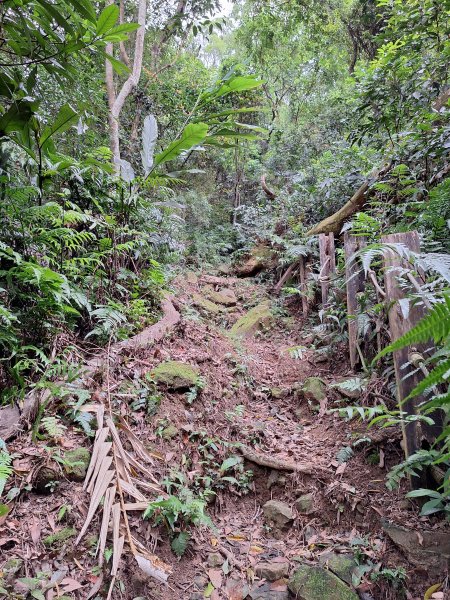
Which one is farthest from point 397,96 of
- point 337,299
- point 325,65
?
point 325,65

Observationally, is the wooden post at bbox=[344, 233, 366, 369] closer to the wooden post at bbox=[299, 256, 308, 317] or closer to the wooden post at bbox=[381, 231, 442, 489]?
the wooden post at bbox=[381, 231, 442, 489]

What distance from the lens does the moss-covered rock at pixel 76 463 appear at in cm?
178

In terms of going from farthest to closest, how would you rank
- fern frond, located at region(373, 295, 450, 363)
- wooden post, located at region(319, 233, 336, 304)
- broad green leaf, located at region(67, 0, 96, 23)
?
wooden post, located at region(319, 233, 336, 304) → broad green leaf, located at region(67, 0, 96, 23) → fern frond, located at region(373, 295, 450, 363)

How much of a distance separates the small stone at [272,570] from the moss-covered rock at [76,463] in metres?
1.09

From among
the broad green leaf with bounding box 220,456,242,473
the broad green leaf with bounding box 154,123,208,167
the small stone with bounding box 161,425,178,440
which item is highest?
the broad green leaf with bounding box 154,123,208,167

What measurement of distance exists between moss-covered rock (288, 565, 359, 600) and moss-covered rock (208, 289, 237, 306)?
450cm

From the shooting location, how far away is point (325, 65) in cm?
991

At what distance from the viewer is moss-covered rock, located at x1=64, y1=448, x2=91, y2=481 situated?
70.1 inches

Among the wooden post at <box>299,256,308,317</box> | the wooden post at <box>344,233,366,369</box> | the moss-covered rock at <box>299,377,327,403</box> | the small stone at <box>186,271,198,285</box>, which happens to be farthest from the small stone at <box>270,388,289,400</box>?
→ the small stone at <box>186,271,198,285</box>

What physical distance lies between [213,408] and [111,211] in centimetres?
192

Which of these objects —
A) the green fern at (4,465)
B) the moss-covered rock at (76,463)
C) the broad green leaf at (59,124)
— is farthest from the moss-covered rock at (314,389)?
the broad green leaf at (59,124)

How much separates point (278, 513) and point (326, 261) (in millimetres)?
3303

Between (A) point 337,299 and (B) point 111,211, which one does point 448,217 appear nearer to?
(A) point 337,299

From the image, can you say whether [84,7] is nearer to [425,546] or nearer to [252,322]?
[425,546]
